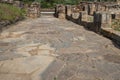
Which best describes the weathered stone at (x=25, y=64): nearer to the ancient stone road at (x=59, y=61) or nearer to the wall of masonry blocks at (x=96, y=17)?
the ancient stone road at (x=59, y=61)

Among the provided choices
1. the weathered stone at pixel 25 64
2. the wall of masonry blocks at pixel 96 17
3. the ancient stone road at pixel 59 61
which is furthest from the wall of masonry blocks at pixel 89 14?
the weathered stone at pixel 25 64

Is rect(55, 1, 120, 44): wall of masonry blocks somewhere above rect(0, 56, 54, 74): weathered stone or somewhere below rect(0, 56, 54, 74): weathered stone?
above

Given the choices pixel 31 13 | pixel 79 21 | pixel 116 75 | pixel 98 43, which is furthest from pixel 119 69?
pixel 31 13

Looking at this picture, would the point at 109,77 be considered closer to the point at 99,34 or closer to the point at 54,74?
the point at 54,74

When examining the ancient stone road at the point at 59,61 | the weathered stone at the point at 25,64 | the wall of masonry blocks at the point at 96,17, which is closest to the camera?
the ancient stone road at the point at 59,61

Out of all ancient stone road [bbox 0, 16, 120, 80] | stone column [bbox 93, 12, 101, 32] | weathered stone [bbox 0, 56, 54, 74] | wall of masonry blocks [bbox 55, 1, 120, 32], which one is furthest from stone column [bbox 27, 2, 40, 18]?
weathered stone [bbox 0, 56, 54, 74]

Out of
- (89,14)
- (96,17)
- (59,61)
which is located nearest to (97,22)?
(96,17)

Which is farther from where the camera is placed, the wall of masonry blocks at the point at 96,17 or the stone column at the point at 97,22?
the stone column at the point at 97,22

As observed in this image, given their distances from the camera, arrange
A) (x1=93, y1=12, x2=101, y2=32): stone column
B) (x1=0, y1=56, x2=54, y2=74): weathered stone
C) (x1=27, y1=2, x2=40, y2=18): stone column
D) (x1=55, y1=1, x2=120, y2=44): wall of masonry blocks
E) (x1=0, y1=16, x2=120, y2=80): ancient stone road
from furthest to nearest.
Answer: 1. (x1=27, y1=2, x2=40, y2=18): stone column
2. (x1=93, y1=12, x2=101, y2=32): stone column
3. (x1=55, y1=1, x2=120, y2=44): wall of masonry blocks
4. (x1=0, y1=56, x2=54, y2=74): weathered stone
5. (x1=0, y1=16, x2=120, y2=80): ancient stone road

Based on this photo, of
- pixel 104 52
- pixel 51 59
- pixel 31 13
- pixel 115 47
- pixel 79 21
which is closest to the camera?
pixel 51 59

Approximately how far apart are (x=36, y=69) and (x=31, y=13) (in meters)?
12.1

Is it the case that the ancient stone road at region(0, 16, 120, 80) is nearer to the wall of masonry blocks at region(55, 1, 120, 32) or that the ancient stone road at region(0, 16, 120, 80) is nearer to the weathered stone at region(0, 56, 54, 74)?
the weathered stone at region(0, 56, 54, 74)

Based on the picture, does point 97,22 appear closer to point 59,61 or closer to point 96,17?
point 96,17

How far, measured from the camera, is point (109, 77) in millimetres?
3355
